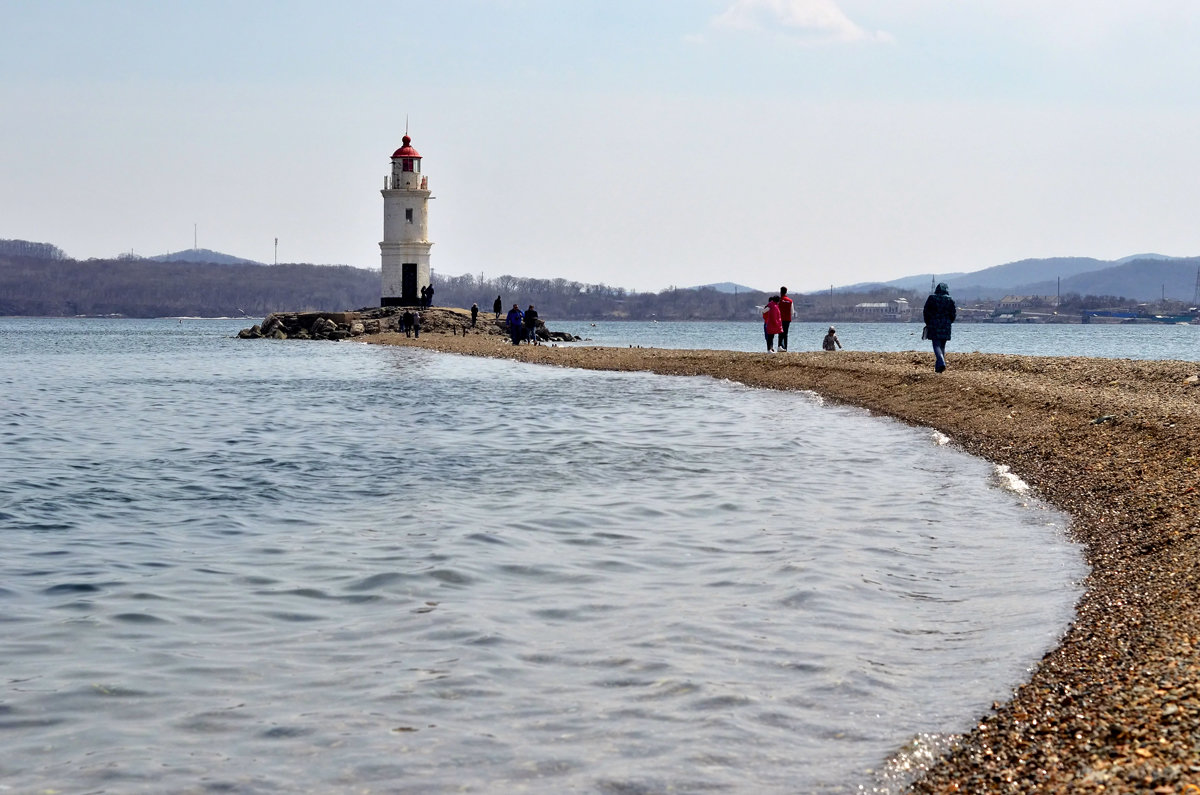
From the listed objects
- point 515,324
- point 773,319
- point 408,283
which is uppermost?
point 408,283

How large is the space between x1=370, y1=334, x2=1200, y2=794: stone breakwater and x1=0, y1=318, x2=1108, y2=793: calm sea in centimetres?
34

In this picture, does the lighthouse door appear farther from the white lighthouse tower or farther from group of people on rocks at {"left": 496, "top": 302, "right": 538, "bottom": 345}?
group of people on rocks at {"left": 496, "top": 302, "right": 538, "bottom": 345}

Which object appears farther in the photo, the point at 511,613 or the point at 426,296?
the point at 426,296

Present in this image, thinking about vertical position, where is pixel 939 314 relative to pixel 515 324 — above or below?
above

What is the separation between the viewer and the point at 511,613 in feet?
27.7

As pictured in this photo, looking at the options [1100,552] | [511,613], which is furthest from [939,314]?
[511,613]

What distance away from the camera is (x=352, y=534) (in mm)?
11500

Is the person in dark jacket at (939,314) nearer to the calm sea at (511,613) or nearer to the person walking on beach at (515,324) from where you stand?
the calm sea at (511,613)

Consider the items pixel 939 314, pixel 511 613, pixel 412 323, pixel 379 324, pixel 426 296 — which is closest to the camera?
pixel 511 613

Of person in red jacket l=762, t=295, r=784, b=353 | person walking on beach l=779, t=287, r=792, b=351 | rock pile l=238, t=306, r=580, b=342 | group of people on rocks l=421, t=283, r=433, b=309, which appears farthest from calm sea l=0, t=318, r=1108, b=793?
group of people on rocks l=421, t=283, r=433, b=309

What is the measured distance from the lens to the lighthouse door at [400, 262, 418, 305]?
241 ft

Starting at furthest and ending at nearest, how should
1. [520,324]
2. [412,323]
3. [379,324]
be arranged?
[379,324] → [412,323] → [520,324]

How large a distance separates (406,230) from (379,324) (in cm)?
624

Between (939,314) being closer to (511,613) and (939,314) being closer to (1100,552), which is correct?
(1100,552)
